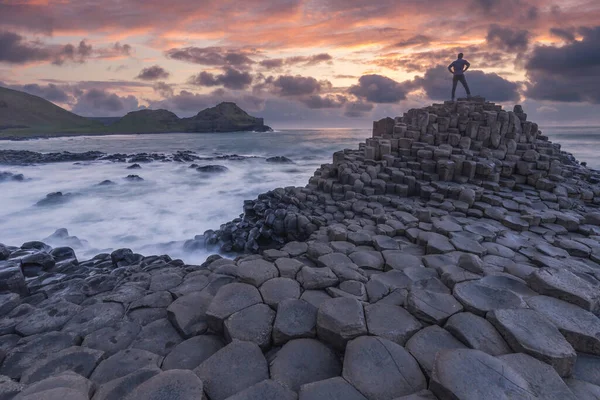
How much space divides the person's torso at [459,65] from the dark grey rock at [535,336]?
41.7 feet

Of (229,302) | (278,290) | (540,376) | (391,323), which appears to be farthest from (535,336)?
(229,302)

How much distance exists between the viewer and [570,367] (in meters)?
2.25

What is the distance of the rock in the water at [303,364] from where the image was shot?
2.35 metres

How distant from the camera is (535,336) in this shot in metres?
2.40

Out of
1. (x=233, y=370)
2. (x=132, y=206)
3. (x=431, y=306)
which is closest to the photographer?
(x=233, y=370)

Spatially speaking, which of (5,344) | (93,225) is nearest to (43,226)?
(93,225)

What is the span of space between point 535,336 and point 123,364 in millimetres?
3485

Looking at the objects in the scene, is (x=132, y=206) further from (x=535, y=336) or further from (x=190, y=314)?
(x=535, y=336)

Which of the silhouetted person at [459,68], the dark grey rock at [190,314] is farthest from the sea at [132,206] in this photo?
the silhouetted person at [459,68]

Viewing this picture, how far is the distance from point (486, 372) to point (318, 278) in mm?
1917

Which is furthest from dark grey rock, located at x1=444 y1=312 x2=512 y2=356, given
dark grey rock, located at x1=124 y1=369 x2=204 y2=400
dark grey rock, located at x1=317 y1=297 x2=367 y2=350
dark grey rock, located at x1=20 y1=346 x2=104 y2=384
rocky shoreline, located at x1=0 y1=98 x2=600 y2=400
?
dark grey rock, located at x1=20 y1=346 x2=104 y2=384

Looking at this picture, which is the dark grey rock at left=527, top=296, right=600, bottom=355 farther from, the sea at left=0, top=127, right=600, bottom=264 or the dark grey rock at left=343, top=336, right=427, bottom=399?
the sea at left=0, top=127, right=600, bottom=264

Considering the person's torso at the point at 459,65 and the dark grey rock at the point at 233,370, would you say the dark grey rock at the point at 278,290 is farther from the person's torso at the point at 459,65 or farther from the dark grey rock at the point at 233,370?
the person's torso at the point at 459,65

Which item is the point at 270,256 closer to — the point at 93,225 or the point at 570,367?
the point at 570,367
